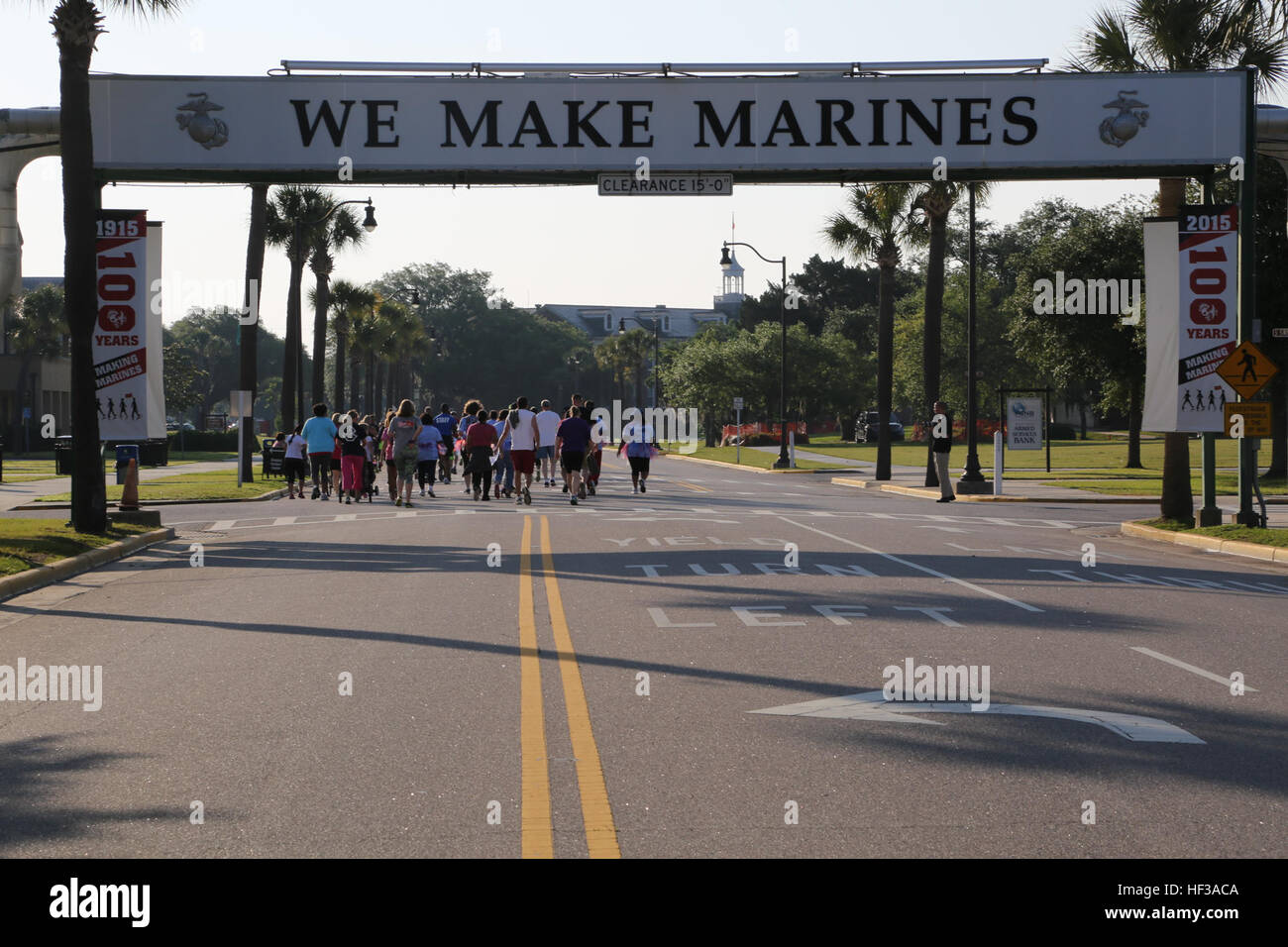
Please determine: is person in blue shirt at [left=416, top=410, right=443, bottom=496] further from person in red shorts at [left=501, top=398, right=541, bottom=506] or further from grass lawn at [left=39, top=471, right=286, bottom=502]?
grass lawn at [left=39, top=471, right=286, bottom=502]

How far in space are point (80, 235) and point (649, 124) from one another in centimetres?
855

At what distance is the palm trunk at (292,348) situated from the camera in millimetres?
43625

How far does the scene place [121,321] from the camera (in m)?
22.2

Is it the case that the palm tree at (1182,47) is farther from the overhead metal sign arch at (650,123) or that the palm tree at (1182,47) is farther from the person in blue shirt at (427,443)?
the person in blue shirt at (427,443)

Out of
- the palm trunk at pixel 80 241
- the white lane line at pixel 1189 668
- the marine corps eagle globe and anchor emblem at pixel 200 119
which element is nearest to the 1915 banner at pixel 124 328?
the marine corps eagle globe and anchor emblem at pixel 200 119

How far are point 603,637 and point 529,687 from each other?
2042 millimetres

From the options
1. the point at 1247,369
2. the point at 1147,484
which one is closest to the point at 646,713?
the point at 1247,369

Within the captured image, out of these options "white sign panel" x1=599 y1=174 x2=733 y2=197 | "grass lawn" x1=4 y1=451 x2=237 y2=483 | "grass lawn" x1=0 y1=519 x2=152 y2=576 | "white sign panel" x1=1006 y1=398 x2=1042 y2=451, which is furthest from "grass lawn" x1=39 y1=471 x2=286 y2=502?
"white sign panel" x1=1006 y1=398 x2=1042 y2=451

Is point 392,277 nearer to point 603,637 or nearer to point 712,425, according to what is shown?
point 712,425

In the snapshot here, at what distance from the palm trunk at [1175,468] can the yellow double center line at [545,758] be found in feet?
49.1

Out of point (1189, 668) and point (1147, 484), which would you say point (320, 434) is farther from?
point (1189, 668)
